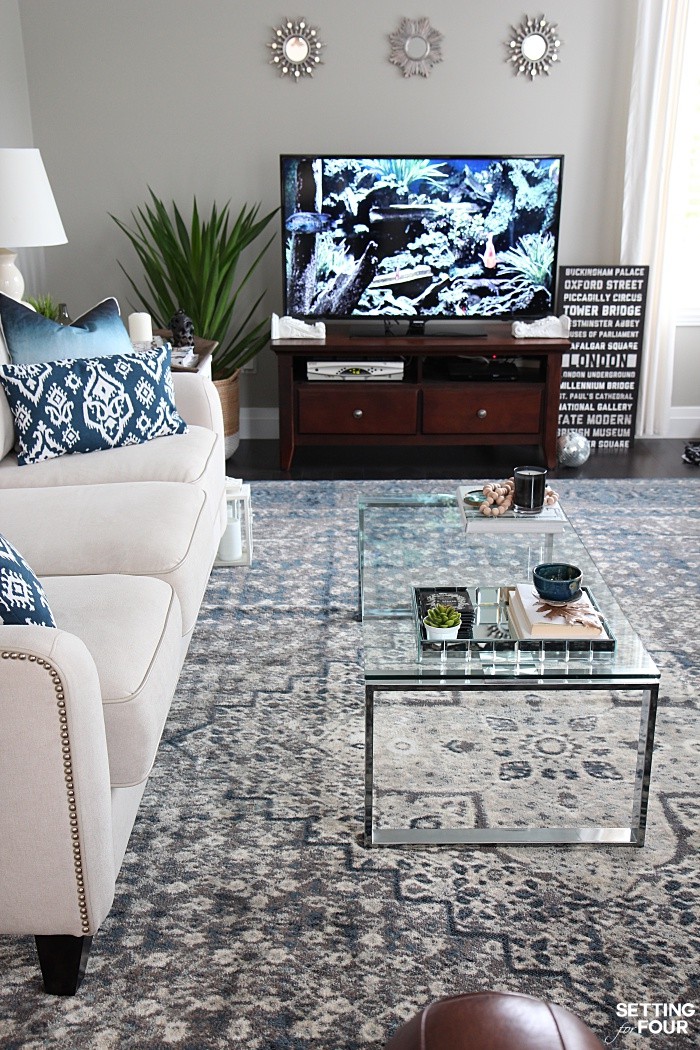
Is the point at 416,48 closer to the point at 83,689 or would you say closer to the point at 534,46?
the point at 534,46

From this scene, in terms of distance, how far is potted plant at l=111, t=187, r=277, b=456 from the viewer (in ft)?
15.6

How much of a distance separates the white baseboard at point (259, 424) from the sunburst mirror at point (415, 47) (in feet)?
5.86

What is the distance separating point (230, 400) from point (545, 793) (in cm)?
317

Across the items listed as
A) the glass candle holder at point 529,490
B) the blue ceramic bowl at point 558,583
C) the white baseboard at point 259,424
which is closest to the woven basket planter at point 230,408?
the white baseboard at point 259,424

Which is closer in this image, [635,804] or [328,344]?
[635,804]

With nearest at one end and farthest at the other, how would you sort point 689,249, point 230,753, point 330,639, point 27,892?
point 27,892, point 230,753, point 330,639, point 689,249

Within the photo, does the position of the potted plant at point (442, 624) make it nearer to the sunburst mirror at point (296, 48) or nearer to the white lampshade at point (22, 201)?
the white lampshade at point (22, 201)

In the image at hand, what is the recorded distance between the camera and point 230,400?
5.02m

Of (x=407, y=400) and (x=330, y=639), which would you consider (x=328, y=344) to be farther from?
(x=330, y=639)

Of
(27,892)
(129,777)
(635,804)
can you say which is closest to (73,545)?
(129,777)

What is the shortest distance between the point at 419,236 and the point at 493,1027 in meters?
4.08

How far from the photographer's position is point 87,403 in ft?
10.3

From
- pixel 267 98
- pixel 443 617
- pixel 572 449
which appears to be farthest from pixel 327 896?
pixel 267 98

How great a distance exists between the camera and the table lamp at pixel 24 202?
11.8 ft
